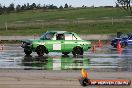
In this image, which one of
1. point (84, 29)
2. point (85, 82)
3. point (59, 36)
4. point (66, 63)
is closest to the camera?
point (85, 82)

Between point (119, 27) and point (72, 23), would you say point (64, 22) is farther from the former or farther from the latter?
point (119, 27)

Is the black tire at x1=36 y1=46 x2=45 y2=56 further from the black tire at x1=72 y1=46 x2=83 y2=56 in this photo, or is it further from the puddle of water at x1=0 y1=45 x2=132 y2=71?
the black tire at x1=72 y1=46 x2=83 y2=56

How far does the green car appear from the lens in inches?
1062

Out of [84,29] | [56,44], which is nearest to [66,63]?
[56,44]

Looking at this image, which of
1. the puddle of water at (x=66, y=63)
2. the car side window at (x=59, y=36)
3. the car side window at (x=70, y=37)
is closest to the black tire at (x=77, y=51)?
the car side window at (x=70, y=37)

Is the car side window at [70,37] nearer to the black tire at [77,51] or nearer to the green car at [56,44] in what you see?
the green car at [56,44]

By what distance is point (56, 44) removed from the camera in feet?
90.0

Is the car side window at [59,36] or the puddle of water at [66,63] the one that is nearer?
the puddle of water at [66,63]

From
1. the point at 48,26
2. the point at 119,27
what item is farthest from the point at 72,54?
the point at 48,26

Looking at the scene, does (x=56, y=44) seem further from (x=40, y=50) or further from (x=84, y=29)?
(x=84, y=29)

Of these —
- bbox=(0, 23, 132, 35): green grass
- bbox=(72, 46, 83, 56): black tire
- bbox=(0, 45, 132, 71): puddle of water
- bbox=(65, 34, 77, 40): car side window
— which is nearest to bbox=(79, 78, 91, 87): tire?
bbox=(0, 45, 132, 71): puddle of water

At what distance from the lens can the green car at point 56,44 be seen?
1062 inches

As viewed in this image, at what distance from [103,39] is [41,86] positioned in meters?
33.1

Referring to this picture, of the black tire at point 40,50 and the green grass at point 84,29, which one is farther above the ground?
the black tire at point 40,50
